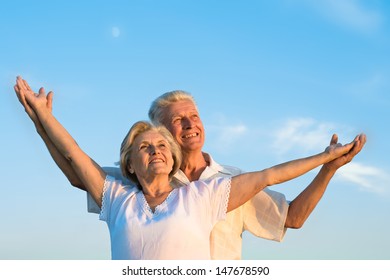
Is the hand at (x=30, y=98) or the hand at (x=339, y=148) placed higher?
the hand at (x=30, y=98)

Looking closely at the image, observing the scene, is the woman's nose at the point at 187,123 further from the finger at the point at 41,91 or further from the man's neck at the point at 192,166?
the finger at the point at 41,91

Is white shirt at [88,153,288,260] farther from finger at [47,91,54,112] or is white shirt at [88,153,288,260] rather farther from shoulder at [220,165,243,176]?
finger at [47,91,54,112]

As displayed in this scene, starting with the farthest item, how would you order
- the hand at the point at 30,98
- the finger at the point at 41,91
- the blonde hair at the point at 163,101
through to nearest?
1. the blonde hair at the point at 163,101
2. the finger at the point at 41,91
3. the hand at the point at 30,98

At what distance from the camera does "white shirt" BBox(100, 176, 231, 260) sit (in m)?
4.89

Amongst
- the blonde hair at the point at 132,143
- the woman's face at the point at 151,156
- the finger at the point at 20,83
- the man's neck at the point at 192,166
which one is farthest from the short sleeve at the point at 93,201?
the finger at the point at 20,83

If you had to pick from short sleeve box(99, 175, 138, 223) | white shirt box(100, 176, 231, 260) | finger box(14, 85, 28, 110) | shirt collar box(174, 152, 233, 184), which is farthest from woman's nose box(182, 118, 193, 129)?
finger box(14, 85, 28, 110)

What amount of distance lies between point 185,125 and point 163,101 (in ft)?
1.28

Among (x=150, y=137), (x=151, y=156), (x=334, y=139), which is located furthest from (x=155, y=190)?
(x=334, y=139)

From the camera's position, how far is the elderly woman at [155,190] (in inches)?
194

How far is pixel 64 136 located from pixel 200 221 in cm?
143

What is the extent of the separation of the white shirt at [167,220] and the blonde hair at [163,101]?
99cm
